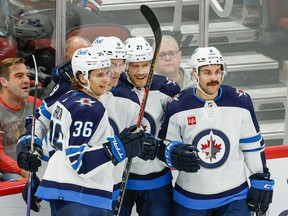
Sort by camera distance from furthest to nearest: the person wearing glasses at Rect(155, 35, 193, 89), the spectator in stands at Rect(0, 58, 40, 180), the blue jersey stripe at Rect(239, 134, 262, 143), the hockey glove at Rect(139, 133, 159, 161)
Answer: the person wearing glasses at Rect(155, 35, 193, 89) → the spectator in stands at Rect(0, 58, 40, 180) → the blue jersey stripe at Rect(239, 134, 262, 143) → the hockey glove at Rect(139, 133, 159, 161)

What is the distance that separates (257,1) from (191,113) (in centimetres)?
125

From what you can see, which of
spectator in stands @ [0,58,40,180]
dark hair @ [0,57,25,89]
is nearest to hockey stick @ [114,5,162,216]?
spectator in stands @ [0,58,40,180]

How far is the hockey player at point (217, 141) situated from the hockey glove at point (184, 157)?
0.15 feet

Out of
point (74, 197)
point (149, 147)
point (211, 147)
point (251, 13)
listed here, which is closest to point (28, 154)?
point (74, 197)

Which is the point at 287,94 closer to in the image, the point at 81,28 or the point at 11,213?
the point at 81,28

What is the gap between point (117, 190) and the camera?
5047mm

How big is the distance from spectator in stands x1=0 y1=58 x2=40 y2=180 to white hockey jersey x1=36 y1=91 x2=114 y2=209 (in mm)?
689

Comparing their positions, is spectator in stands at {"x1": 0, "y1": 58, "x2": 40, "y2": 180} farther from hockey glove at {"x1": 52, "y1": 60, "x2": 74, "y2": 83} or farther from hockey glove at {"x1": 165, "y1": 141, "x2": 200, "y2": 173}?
hockey glove at {"x1": 165, "y1": 141, "x2": 200, "y2": 173}

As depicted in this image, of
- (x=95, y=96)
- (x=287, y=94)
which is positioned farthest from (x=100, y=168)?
(x=287, y=94)

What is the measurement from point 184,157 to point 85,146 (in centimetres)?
51

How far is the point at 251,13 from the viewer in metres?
5.93

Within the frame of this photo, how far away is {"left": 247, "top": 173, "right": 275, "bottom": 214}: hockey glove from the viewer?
4.96 m

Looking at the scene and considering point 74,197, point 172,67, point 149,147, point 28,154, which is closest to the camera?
point 74,197

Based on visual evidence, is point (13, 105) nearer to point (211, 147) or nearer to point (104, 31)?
point (104, 31)
